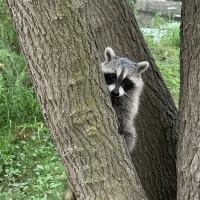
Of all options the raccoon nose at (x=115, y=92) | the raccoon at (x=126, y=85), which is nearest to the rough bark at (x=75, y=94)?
the raccoon nose at (x=115, y=92)

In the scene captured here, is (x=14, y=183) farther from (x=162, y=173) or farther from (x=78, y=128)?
(x=78, y=128)

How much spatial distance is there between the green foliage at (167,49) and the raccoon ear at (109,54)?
2.84m

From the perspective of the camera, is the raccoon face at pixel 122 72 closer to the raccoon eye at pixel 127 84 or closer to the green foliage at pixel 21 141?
the raccoon eye at pixel 127 84

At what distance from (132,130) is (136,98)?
0.83 ft

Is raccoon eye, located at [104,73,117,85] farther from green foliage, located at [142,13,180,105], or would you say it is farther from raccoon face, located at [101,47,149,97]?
green foliage, located at [142,13,180,105]

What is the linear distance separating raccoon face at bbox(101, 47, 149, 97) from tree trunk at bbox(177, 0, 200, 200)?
62 cm

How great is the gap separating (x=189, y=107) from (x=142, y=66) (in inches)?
30.9

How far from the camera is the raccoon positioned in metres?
3.17

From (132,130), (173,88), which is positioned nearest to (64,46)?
(132,130)

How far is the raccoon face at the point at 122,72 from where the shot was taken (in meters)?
3.18

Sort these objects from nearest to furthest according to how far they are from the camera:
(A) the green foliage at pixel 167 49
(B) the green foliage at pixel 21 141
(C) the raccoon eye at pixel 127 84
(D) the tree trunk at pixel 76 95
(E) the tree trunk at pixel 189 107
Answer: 1. (D) the tree trunk at pixel 76 95
2. (E) the tree trunk at pixel 189 107
3. (C) the raccoon eye at pixel 127 84
4. (B) the green foliage at pixel 21 141
5. (A) the green foliage at pixel 167 49

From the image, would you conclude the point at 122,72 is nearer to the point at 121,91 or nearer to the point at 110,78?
the point at 110,78

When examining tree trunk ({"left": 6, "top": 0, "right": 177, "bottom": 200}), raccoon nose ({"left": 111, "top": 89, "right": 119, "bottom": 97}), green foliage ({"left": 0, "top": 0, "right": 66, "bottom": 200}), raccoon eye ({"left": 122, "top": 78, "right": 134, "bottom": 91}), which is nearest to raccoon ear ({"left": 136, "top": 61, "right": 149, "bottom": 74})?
raccoon eye ({"left": 122, "top": 78, "right": 134, "bottom": 91})

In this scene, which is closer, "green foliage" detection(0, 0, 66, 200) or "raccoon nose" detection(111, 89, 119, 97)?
"raccoon nose" detection(111, 89, 119, 97)
